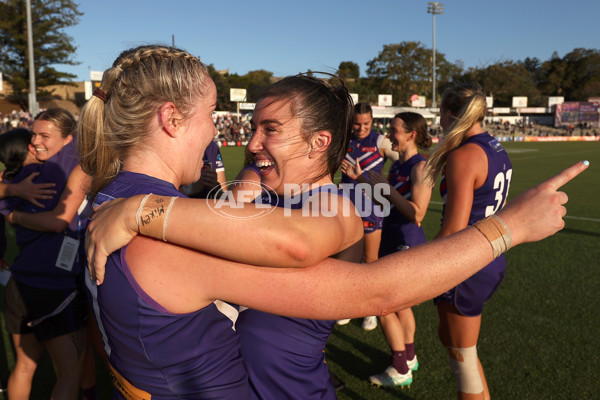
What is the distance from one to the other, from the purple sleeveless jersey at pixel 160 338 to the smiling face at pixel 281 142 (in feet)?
1.88

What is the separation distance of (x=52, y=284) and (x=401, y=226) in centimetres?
331

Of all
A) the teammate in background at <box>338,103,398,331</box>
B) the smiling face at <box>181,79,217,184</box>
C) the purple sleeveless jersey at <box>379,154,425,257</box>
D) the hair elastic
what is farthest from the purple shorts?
the teammate in background at <box>338,103,398,331</box>

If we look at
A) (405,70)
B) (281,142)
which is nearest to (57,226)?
(281,142)

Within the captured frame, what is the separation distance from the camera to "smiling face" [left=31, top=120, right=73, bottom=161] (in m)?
3.33

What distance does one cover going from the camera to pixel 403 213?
4438 millimetres

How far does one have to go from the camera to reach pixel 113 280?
4.15 feet

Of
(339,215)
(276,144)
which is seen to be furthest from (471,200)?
(339,215)

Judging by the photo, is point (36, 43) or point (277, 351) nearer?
point (277, 351)

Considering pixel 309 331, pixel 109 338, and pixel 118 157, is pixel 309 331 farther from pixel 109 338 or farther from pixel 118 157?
pixel 118 157

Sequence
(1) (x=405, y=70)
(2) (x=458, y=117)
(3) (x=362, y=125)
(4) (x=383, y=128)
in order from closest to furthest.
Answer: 1. (2) (x=458, y=117)
2. (3) (x=362, y=125)
3. (4) (x=383, y=128)
4. (1) (x=405, y=70)

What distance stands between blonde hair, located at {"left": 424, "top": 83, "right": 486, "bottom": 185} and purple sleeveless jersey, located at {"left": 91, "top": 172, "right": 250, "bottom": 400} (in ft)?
7.38

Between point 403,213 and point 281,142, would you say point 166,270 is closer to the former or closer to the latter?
point 281,142

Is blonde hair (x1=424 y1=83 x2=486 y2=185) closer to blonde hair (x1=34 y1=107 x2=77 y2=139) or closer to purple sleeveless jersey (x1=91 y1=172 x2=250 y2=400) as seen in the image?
purple sleeveless jersey (x1=91 y1=172 x2=250 y2=400)

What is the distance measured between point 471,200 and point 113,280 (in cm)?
239
